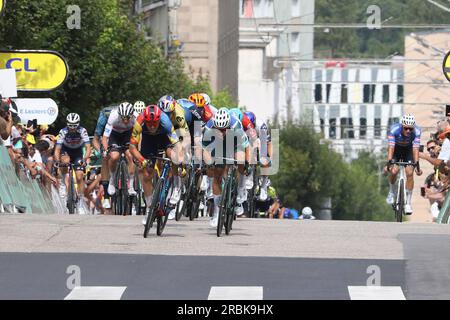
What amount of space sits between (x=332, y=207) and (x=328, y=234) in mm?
83100

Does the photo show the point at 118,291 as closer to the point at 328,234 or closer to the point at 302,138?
the point at 328,234

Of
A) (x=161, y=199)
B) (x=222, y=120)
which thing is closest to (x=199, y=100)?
(x=222, y=120)

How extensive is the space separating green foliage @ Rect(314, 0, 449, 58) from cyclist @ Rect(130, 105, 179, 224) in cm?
9800

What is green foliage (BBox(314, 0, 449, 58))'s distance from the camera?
13150 centimetres

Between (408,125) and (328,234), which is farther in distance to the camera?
(408,125)

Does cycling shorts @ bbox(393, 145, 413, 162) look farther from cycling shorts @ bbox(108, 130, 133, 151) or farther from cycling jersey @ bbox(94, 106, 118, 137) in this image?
cycling jersey @ bbox(94, 106, 118, 137)

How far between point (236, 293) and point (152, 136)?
6.82m

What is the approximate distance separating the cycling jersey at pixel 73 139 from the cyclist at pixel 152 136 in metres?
6.71

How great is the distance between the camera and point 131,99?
55000 mm

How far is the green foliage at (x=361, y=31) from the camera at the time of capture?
131500 mm

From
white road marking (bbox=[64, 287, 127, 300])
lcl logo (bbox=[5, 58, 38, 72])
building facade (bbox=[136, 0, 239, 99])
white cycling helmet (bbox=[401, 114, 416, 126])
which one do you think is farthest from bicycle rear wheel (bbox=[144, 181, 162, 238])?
building facade (bbox=[136, 0, 239, 99])

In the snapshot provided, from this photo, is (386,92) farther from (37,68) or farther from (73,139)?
(73,139)

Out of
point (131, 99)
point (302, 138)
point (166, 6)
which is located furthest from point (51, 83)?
point (302, 138)

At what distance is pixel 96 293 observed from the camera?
15.0 meters
